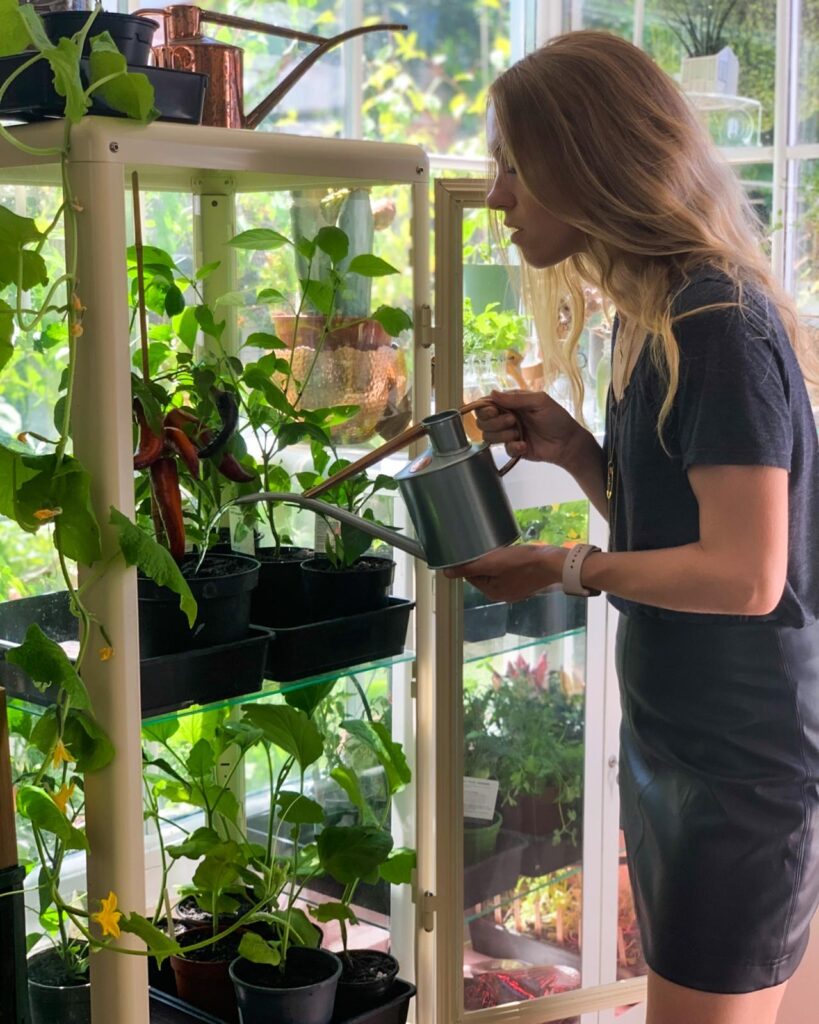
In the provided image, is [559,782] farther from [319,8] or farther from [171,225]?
[319,8]

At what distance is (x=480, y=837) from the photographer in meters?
1.94

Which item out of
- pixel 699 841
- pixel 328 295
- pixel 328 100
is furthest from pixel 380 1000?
pixel 328 100

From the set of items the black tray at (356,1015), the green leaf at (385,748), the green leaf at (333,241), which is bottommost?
the black tray at (356,1015)

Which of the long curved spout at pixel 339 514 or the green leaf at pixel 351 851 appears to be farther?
the green leaf at pixel 351 851

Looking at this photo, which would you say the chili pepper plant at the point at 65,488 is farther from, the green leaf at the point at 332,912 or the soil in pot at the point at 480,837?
the soil in pot at the point at 480,837

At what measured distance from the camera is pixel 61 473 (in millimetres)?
1271

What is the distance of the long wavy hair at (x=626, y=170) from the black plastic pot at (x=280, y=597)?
50 cm

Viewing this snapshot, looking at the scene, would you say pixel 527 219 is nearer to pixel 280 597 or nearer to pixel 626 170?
pixel 626 170

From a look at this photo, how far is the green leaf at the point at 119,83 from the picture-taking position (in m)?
1.24

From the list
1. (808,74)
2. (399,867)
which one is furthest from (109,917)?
(808,74)

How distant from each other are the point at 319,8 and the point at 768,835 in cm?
196

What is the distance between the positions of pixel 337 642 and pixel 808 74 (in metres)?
1.91

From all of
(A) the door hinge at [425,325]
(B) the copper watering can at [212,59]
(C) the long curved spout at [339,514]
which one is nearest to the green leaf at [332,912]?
(C) the long curved spout at [339,514]

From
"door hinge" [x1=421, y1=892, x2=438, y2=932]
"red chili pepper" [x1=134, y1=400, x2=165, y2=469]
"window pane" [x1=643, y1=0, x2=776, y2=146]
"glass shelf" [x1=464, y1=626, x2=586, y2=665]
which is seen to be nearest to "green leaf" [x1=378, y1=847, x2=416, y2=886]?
"door hinge" [x1=421, y1=892, x2=438, y2=932]
